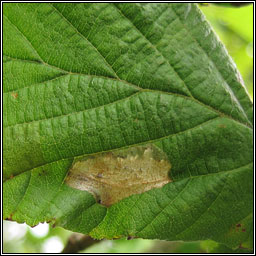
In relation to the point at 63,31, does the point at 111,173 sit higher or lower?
lower

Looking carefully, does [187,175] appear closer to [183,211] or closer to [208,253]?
[183,211]

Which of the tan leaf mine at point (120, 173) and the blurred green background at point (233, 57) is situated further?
the blurred green background at point (233, 57)

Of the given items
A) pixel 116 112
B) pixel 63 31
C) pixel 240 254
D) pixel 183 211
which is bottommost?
pixel 240 254

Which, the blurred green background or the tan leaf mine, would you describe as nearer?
the tan leaf mine

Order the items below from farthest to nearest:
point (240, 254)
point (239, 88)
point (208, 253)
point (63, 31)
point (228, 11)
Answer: point (228, 11), point (208, 253), point (240, 254), point (239, 88), point (63, 31)

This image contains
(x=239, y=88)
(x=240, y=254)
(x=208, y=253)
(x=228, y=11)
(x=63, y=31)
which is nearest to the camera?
(x=63, y=31)

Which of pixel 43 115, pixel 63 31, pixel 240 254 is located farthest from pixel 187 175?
pixel 63 31

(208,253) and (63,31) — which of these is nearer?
(63,31)
